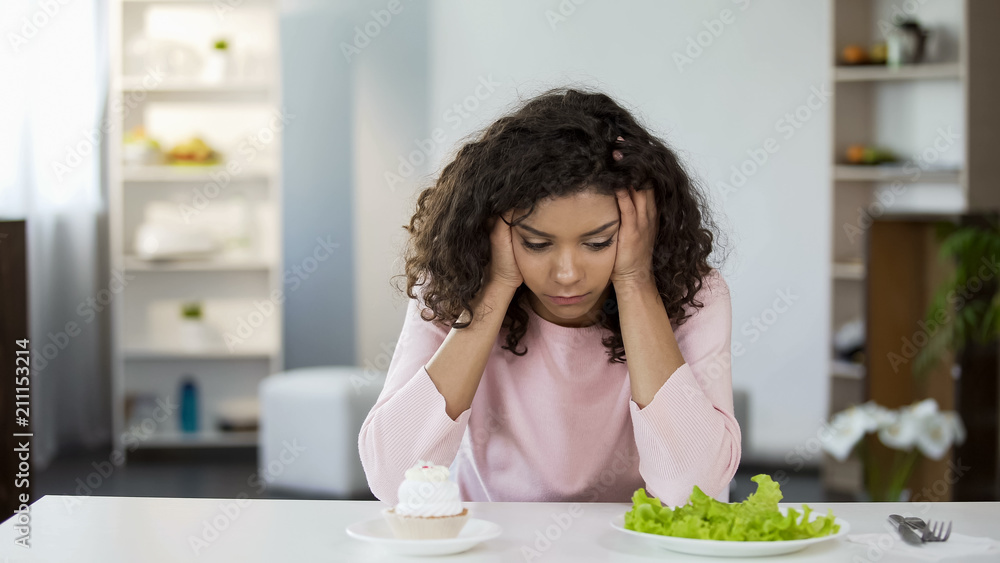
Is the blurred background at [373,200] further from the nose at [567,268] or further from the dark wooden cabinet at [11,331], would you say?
the nose at [567,268]

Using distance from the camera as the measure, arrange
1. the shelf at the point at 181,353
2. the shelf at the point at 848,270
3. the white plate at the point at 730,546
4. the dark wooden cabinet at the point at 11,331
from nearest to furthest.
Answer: the white plate at the point at 730,546, the dark wooden cabinet at the point at 11,331, the shelf at the point at 848,270, the shelf at the point at 181,353

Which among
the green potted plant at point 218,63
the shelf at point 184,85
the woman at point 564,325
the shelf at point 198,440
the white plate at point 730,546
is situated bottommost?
the shelf at point 198,440

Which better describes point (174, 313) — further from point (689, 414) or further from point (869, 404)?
point (689, 414)

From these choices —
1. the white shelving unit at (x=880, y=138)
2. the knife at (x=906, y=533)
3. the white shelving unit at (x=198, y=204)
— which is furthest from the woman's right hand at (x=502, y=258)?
the white shelving unit at (x=198, y=204)

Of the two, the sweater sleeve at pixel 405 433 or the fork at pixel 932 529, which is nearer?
the fork at pixel 932 529

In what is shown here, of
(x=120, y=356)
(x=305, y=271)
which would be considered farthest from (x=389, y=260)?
(x=120, y=356)

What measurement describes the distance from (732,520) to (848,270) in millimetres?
3014

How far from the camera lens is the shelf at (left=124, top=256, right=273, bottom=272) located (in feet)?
14.1

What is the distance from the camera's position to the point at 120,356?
429 cm

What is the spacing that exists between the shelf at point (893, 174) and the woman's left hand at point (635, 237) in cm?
278

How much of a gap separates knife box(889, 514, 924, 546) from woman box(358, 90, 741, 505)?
0.74 feet

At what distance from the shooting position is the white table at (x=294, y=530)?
99 cm

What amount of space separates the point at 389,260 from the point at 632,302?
354cm

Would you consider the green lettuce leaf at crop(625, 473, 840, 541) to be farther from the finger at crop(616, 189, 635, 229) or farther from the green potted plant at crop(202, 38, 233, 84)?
the green potted plant at crop(202, 38, 233, 84)
